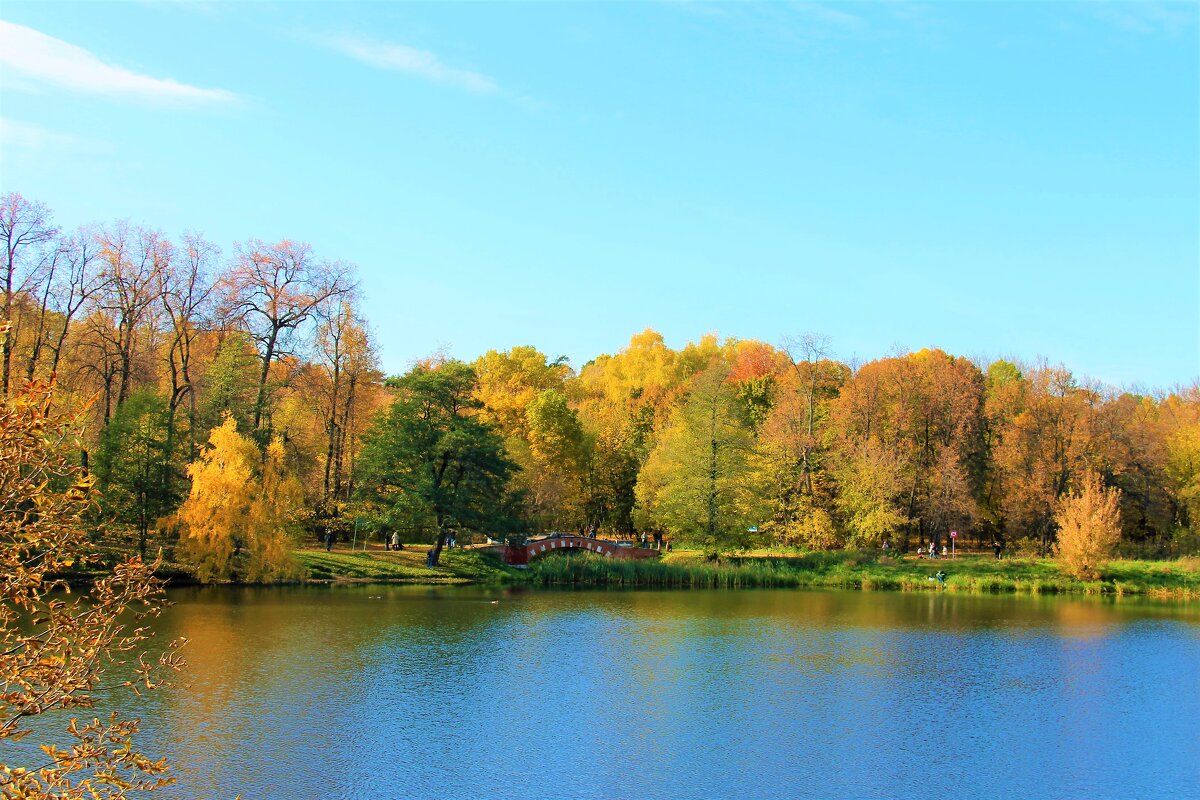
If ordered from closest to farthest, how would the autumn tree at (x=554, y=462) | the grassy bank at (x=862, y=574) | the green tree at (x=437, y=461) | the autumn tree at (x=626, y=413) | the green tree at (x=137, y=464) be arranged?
the green tree at (x=137, y=464), the green tree at (x=437, y=461), the grassy bank at (x=862, y=574), the autumn tree at (x=554, y=462), the autumn tree at (x=626, y=413)

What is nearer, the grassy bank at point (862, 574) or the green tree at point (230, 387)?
the green tree at point (230, 387)

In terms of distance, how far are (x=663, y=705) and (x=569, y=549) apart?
30320mm

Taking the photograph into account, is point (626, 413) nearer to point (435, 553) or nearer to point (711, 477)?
point (711, 477)

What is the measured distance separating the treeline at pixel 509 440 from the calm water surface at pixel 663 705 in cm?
931

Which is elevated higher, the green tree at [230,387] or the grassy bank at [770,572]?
the green tree at [230,387]

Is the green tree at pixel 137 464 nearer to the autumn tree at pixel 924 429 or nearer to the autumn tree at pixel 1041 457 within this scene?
the autumn tree at pixel 924 429

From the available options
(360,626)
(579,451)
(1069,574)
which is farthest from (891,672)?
(579,451)

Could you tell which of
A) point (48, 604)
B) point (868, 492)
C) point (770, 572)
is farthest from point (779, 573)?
point (48, 604)

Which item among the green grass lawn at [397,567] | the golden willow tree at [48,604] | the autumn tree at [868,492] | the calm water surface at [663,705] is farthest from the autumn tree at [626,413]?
the golden willow tree at [48,604]

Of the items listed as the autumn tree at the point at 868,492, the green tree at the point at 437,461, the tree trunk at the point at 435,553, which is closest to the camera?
Answer: the green tree at the point at 437,461

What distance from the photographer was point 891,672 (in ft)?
83.7

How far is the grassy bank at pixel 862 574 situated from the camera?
47.2 m

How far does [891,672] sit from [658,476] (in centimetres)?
3110

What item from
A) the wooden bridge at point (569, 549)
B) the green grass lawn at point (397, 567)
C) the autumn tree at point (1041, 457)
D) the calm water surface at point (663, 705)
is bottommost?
the calm water surface at point (663, 705)
